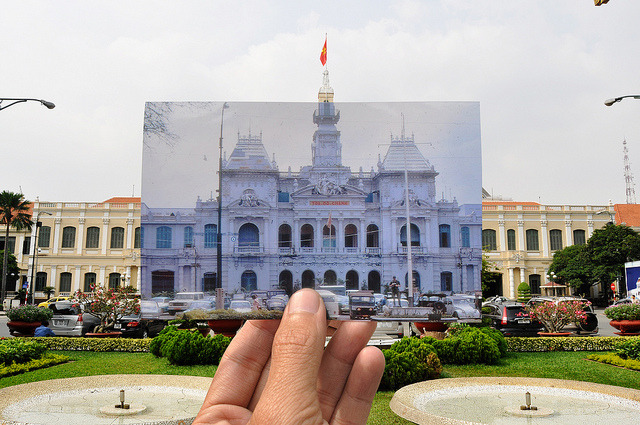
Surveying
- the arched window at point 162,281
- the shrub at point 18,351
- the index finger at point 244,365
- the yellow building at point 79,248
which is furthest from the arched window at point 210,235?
the yellow building at point 79,248

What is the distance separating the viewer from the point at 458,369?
39.0ft

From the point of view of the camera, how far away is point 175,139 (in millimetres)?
2820

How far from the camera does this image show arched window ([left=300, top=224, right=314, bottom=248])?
2.79 meters

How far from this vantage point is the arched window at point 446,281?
9.25ft

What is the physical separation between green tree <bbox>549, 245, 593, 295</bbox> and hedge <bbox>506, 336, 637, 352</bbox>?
1184 inches

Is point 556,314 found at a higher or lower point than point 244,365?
lower

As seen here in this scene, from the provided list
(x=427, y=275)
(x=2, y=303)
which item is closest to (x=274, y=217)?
(x=427, y=275)

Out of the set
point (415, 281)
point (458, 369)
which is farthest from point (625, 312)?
point (415, 281)

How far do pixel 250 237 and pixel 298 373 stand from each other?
2.81 feet

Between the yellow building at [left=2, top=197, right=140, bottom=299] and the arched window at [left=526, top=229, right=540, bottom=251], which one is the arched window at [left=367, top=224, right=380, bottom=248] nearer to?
the yellow building at [left=2, top=197, right=140, bottom=299]

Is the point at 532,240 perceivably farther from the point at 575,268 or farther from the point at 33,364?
the point at 33,364

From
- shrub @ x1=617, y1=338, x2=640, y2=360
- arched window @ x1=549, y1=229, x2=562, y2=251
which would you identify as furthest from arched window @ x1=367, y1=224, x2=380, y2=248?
arched window @ x1=549, y1=229, x2=562, y2=251

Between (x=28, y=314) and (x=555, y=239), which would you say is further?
(x=555, y=239)

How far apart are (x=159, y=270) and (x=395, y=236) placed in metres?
1.26
